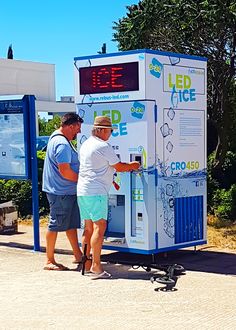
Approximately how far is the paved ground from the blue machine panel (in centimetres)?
33

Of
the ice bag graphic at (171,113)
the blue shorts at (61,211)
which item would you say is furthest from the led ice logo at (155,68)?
the blue shorts at (61,211)

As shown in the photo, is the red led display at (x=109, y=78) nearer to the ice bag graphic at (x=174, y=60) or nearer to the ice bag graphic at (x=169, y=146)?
the ice bag graphic at (x=174, y=60)

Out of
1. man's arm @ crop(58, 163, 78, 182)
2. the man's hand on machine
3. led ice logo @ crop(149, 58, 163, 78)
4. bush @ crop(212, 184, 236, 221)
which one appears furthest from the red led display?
bush @ crop(212, 184, 236, 221)

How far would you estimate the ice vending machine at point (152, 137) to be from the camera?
7.86 m

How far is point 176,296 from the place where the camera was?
655cm

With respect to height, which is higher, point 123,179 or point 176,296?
point 123,179

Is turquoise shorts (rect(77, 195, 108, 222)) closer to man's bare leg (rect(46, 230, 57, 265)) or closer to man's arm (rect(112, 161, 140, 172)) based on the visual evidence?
man's arm (rect(112, 161, 140, 172))

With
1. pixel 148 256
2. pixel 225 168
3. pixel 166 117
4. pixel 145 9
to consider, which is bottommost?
pixel 148 256

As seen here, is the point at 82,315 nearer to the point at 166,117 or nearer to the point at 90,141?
the point at 90,141

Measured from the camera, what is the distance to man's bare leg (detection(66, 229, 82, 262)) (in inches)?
324

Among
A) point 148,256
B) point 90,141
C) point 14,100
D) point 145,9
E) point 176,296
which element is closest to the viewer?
point 176,296

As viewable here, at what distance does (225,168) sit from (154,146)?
17.5 feet

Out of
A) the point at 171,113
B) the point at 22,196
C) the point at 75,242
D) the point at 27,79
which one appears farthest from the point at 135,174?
the point at 27,79

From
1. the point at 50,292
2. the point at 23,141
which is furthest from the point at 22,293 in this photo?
the point at 23,141
